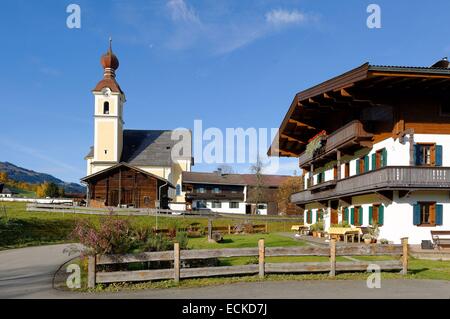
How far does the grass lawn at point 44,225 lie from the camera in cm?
2759

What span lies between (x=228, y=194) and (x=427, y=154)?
48676mm

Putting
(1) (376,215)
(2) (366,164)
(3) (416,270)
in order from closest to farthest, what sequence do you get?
(3) (416,270) < (1) (376,215) < (2) (366,164)

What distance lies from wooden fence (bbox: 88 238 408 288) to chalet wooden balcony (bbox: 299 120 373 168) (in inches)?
425

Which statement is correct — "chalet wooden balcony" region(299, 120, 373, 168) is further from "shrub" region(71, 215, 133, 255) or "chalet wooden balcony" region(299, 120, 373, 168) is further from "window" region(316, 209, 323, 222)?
"shrub" region(71, 215, 133, 255)

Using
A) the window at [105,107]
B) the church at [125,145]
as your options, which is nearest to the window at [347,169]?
the church at [125,145]

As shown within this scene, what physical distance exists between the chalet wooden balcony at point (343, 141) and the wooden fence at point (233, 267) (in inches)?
425

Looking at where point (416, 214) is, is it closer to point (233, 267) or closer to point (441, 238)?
point (441, 238)

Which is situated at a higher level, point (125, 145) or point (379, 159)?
point (125, 145)

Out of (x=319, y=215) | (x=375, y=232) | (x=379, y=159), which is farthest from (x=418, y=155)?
(x=319, y=215)

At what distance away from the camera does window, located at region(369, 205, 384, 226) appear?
22677 mm

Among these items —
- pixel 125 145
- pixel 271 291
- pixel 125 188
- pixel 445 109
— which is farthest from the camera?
pixel 125 145

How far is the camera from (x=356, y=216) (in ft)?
86.7

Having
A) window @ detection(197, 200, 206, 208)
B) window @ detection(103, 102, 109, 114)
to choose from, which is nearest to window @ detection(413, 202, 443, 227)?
window @ detection(197, 200, 206, 208)

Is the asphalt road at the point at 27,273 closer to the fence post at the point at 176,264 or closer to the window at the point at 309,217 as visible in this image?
the fence post at the point at 176,264
